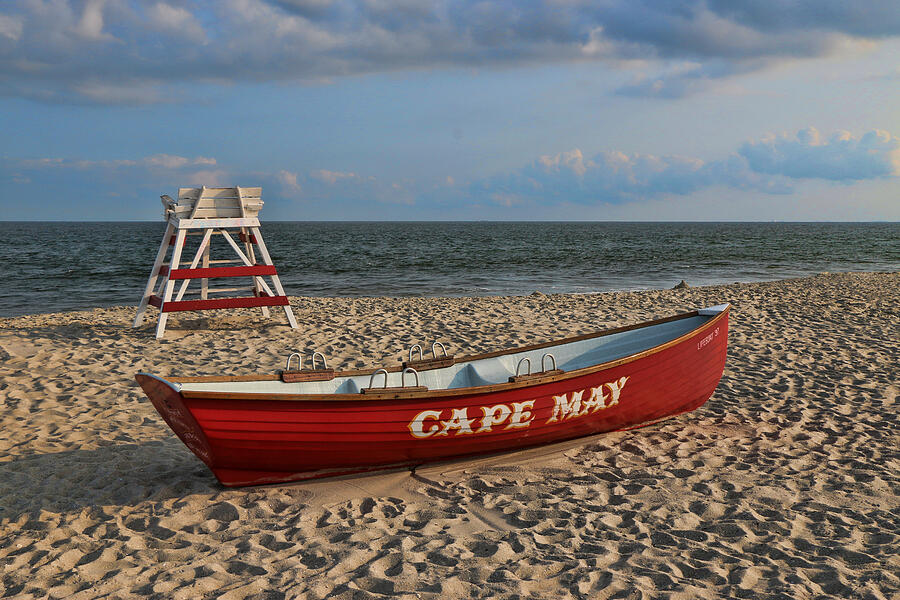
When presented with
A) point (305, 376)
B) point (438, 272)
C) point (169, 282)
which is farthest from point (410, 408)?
point (438, 272)

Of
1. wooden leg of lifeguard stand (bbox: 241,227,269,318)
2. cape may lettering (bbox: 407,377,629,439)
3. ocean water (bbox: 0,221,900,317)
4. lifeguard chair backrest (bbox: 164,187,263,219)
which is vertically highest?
lifeguard chair backrest (bbox: 164,187,263,219)

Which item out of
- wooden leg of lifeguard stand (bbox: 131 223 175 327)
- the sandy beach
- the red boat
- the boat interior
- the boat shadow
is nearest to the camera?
the sandy beach

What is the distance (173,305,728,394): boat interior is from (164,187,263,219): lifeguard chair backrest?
5.84 metres

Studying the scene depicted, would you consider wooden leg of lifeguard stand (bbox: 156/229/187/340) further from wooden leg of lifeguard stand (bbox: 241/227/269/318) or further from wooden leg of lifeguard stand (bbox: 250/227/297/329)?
wooden leg of lifeguard stand (bbox: 250/227/297/329)

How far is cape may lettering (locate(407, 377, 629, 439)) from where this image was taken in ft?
17.9

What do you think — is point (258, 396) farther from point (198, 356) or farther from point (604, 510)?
point (198, 356)

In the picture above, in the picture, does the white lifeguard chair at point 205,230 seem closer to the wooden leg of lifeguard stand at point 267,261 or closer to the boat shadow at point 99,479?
the wooden leg of lifeguard stand at point 267,261

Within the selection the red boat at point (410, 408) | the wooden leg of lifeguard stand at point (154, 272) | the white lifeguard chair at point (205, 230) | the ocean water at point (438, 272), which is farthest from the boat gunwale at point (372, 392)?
the ocean water at point (438, 272)

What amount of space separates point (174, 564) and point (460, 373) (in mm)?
3409

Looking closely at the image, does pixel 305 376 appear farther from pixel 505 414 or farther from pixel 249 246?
pixel 249 246

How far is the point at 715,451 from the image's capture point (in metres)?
6.31

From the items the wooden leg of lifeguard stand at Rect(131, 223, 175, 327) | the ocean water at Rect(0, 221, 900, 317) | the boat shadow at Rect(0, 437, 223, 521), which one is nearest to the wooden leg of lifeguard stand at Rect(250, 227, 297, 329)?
the wooden leg of lifeguard stand at Rect(131, 223, 175, 327)

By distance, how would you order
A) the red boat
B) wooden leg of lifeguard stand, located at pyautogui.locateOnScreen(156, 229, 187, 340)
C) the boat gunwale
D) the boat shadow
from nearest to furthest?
the boat gunwale < the red boat < the boat shadow < wooden leg of lifeguard stand, located at pyautogui.locateOnScreen(156, 229, 187, 340)

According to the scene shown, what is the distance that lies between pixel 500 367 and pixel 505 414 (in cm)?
128
